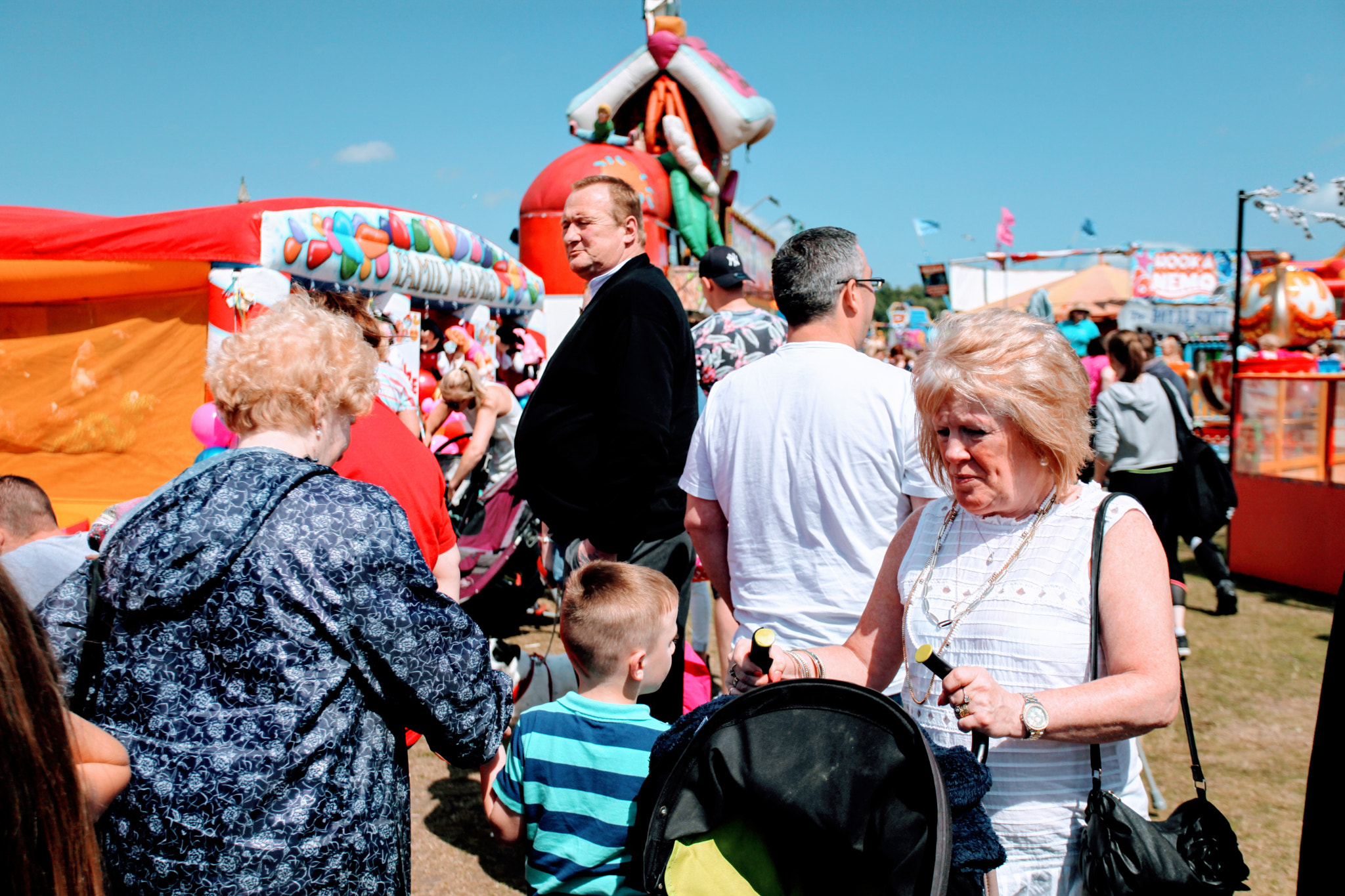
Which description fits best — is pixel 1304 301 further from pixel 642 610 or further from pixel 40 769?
pixel 40 769

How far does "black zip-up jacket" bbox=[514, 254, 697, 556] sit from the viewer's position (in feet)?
8.34

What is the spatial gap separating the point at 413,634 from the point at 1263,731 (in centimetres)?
402

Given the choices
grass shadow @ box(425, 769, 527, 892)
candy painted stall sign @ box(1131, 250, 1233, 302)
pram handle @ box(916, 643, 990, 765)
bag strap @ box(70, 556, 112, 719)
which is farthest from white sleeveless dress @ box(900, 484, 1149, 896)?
candy painted stall sign @ box(1131, 250, 1233, 302)

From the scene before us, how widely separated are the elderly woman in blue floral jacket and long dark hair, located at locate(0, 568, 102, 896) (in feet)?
1.27

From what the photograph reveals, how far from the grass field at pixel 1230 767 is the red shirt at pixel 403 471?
1.11 m

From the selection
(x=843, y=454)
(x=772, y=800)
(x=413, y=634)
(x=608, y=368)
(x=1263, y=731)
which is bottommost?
(x=1263, y=731)

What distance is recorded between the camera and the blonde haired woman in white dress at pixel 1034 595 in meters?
1.31

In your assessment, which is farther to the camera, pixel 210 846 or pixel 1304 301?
pixel 1304 301

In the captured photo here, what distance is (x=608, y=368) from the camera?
2.59 meters

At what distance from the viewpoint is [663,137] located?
594 inches

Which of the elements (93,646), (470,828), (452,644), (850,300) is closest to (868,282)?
(850,300)

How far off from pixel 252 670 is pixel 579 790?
690 millimetres

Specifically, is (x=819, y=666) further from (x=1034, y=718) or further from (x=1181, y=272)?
(x=1181, y=272)

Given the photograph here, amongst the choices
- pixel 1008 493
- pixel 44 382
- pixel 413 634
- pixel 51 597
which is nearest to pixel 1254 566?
pixel 1008 493
